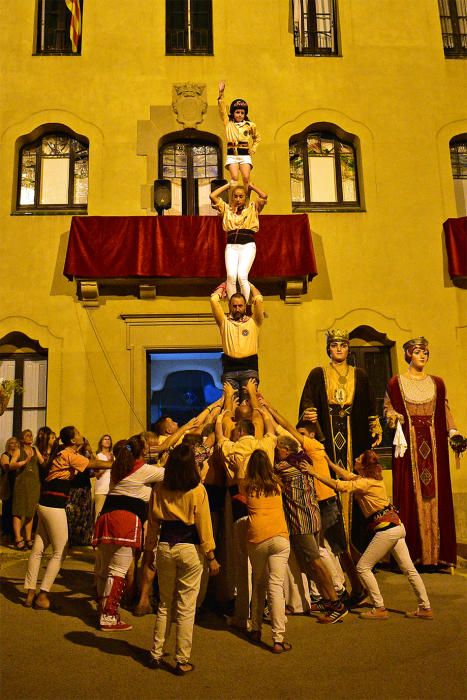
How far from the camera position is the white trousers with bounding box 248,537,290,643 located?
4.80m

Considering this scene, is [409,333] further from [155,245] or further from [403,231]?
[155,245]

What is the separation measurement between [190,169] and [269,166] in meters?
1.73

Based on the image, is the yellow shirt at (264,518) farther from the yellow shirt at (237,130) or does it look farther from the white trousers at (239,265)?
the yellow shirt at (237,130)

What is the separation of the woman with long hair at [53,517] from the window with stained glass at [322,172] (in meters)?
8.61

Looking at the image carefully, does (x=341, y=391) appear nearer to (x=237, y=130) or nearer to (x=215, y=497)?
(x=215, y=497)

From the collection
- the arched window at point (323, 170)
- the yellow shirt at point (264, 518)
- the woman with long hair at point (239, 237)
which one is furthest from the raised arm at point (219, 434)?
the arched window at point (323, 170)

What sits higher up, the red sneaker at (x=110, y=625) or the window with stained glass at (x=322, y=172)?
the window with stained glass at (x=322, y=172)

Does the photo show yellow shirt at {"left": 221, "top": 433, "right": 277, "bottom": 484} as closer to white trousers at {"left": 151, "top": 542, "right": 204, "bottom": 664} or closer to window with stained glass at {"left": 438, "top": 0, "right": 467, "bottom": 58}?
white trousers at {"left": 151, "top": 542, "right": 204, "bottom": 664}

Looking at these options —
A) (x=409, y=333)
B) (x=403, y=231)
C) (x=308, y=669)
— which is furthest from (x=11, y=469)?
(x=403, y=231)

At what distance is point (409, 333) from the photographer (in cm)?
1234

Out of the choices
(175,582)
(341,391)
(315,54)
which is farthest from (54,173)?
(175,582)

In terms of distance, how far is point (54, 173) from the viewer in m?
13.2

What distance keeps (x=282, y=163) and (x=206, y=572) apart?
30.7 feet

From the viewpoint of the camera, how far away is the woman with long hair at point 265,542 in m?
4.84
